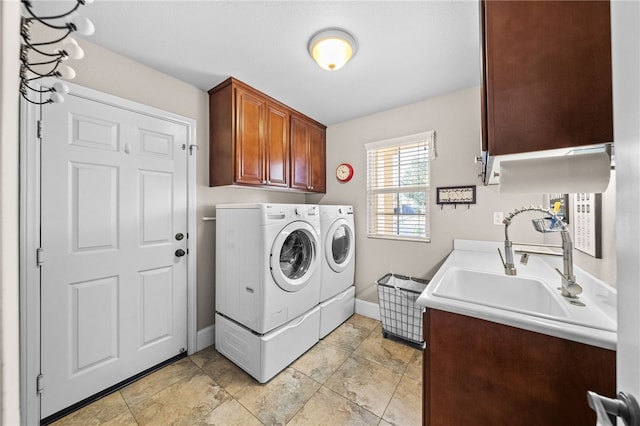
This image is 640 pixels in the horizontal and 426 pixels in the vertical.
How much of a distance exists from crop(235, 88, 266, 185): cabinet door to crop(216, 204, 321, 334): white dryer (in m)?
0.37

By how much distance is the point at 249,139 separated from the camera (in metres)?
2.12

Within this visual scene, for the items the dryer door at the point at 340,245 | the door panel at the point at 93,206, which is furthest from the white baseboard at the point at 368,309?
the door panel at the point at 93,206

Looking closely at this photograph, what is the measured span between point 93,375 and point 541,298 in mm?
2693

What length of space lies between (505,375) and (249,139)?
2202 millimetres

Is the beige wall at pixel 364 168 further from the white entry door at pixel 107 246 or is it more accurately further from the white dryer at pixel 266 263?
the white dryer at pixel 266 263

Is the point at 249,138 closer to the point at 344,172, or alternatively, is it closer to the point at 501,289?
the point at 344,172

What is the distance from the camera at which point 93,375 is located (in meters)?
1.54

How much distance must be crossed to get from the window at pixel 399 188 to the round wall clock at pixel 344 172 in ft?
0.76

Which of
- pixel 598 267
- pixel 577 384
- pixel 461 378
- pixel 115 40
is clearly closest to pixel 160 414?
pixel 461 378

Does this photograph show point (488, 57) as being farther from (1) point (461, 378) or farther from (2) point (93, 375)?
(2) point (93, 375)

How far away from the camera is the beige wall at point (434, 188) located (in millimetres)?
2100

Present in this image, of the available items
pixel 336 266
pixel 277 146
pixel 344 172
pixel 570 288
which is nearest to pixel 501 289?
pixel 570 288

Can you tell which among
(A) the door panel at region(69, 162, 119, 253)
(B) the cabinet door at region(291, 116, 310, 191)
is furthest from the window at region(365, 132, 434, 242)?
(A) the door panel at region(69, 162, 119, 253)

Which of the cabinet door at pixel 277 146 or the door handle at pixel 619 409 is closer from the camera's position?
the door handle at pixel 619 409
